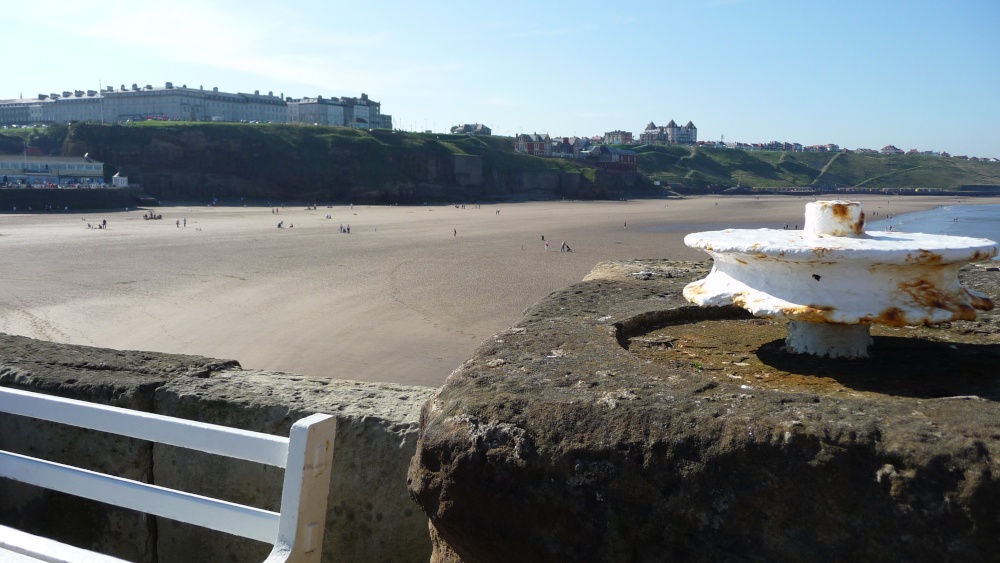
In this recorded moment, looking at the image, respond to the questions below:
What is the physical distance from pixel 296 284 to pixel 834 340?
2068cm

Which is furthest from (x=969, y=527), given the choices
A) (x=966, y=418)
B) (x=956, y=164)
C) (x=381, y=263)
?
(x=956, y=164)

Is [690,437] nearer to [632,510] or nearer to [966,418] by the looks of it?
[632,510]

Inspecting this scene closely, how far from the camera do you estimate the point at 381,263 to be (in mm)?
27625

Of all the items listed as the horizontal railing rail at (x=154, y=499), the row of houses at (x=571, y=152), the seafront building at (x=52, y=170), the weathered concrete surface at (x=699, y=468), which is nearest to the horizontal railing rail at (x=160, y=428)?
the horizontal railing rail at (x=154, y=499)

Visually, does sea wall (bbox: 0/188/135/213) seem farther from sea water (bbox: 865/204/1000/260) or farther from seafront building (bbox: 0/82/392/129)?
seafront building (bbox: 0/82/392/129)

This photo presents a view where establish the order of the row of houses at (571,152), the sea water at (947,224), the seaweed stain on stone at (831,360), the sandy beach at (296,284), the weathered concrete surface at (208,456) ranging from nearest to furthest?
the seaweed stain on stone at (831,360), the weathered concrete surface at (208,456), the sandy beach at (296,284), the sea water at (947,224), the row of houses at (571,152)

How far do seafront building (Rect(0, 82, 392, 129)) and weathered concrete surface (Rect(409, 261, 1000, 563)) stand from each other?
126576 mm

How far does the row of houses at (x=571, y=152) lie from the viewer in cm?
10969

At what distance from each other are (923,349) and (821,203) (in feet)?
2.43

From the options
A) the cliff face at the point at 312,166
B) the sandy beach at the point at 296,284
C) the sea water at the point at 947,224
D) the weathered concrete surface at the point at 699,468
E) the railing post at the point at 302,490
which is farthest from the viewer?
the cliff face at the point at 312,166

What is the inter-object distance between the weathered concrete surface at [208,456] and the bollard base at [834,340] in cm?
144

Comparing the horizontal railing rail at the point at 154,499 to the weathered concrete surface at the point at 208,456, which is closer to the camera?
the horizontal railing rail at the point at 154,499

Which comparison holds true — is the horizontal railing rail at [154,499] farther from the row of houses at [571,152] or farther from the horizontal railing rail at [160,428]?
the row of houses at [571,152]

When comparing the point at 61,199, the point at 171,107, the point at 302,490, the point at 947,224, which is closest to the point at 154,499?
the point at 302,490
